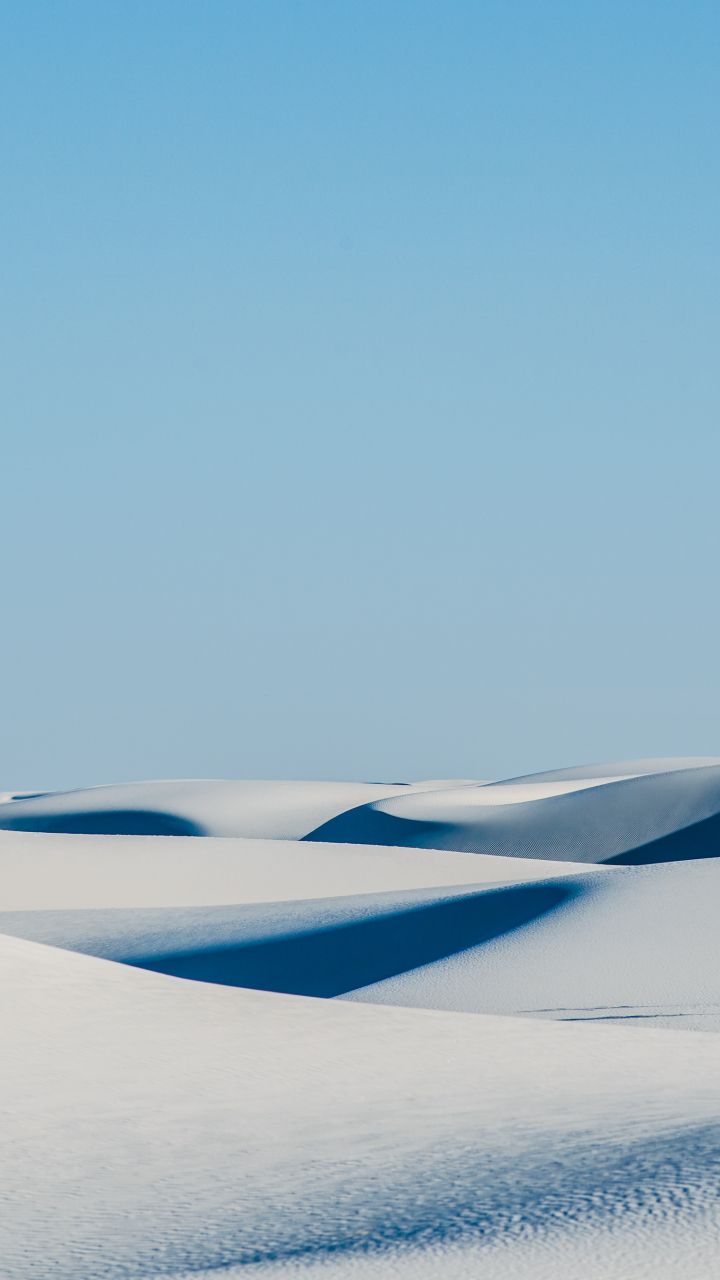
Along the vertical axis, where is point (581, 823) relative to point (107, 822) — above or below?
below

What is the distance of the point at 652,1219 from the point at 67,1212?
6.06ft

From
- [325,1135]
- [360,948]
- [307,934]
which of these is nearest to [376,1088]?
[325,1135]

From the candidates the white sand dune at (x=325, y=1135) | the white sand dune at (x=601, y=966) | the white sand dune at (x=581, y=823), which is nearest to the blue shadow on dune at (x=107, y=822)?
the white sand dune at (x=581, y=823)

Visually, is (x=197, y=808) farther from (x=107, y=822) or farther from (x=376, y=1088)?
(x=376, y=1088)

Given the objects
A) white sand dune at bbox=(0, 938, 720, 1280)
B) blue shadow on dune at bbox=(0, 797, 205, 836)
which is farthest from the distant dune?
blue shadow on dune at bbox=(0, 797, 205, 836)

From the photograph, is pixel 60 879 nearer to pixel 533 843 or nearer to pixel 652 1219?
pixel 533 843

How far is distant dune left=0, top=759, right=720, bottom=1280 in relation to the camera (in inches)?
193

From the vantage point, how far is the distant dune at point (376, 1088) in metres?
4.91

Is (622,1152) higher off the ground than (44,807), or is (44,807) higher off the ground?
(44,807)

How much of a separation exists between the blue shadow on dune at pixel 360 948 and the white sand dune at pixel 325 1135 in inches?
231

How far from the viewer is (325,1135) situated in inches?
251

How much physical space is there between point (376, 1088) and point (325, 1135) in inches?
33.4

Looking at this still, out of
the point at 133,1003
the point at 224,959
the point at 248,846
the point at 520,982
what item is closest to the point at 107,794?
the point at 248,846

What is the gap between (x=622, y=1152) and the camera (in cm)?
572
